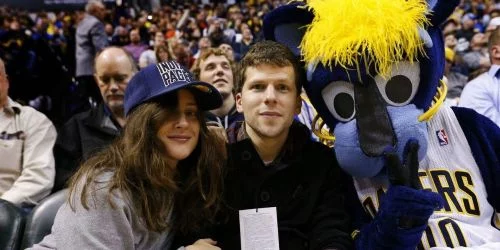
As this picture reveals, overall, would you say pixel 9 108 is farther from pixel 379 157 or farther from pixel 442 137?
pixel 442 137

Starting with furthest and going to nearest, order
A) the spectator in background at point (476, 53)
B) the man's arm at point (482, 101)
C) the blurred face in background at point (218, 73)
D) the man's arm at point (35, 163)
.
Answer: the spectator in background at point (476, 53) < the man's arm at point (482, 101) < the blurred face in background at point (218, 73) < the man's arm at point (35, 163)

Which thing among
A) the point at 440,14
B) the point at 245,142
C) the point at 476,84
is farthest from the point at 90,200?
the point at 476,84

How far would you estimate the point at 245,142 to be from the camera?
2.03 metres

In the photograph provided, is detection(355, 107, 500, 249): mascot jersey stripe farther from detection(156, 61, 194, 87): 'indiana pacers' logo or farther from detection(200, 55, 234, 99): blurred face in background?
detection(200, 55, 234, 99): blurred face in background

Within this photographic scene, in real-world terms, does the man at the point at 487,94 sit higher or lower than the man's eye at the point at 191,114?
lower

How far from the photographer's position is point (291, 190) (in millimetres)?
1946

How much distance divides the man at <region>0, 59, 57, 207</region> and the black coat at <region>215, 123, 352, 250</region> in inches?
48.9

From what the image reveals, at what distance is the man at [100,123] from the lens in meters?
2.93

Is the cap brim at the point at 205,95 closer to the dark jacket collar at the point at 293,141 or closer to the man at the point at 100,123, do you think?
the dark jacket collar at the point at 293,141

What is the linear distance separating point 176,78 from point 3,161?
1.43 m

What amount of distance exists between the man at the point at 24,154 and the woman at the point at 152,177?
0.99 meters

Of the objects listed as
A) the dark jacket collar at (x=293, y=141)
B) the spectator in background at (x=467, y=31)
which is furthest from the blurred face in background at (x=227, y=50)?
the spectator in background at (x=467, y=31)

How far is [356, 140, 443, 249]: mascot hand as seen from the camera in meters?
1.48

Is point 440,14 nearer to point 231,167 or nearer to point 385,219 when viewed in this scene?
point 385,219
